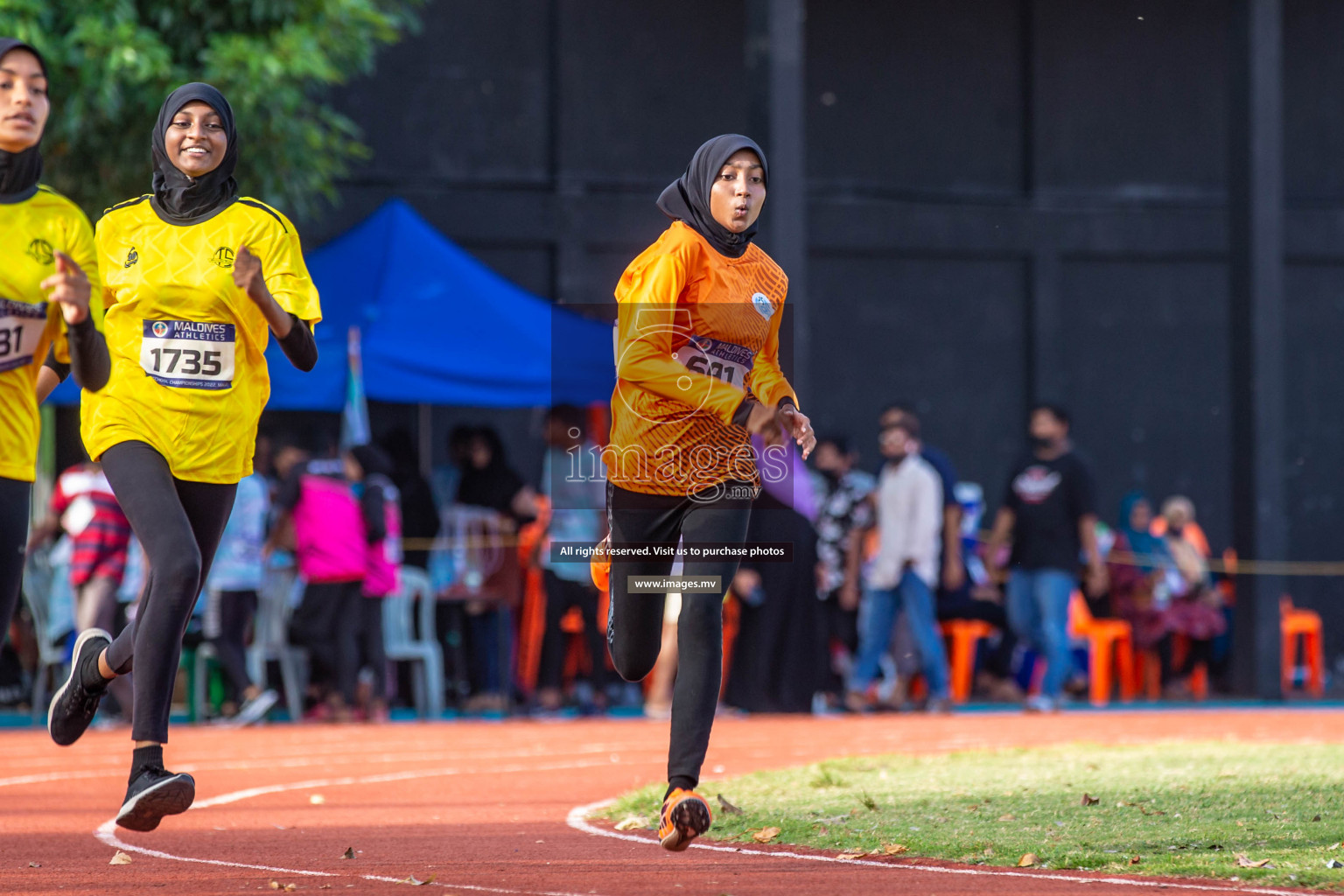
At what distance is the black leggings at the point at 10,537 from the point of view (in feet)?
18.9

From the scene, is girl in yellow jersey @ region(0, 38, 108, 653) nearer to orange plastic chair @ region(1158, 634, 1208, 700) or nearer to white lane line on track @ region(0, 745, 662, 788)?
white lane line on track @ region(0, 745, 662, 788)

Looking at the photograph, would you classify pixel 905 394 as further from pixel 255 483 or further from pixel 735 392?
pixel 735 392

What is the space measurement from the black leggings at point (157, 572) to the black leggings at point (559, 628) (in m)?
8.58

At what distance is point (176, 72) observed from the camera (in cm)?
1405

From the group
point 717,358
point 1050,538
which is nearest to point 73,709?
point 717,358

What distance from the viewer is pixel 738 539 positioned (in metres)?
5.90

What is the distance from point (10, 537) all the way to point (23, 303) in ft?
2.33

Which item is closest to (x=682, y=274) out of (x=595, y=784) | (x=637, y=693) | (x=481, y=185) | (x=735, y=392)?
(x=735, y=392)

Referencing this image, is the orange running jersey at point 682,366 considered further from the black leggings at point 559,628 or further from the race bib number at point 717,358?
the black leggings at point 559,628

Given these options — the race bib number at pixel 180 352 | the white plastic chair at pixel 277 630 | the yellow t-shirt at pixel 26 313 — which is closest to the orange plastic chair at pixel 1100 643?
the white plastic chair at pixel 277 630

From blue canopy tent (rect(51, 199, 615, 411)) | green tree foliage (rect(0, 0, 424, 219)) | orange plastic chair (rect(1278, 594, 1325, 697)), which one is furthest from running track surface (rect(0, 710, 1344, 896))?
green tree foliage (rect(0, 0, 424, 219))

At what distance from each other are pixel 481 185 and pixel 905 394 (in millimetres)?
5476

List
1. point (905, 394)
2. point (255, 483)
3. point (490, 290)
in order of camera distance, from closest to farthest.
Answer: point (255, 483) < point (490, 290) < point (905, 394)

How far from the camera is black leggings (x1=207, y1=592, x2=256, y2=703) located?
13.6 meters
